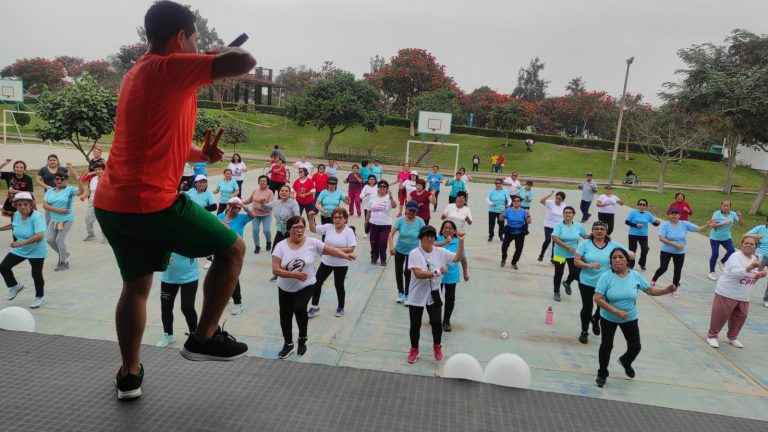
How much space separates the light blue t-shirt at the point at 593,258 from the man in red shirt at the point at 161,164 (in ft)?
17.1

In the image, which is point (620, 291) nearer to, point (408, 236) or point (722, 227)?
point (408, 236)

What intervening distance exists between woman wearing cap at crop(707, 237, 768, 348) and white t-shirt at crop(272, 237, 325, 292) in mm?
5338

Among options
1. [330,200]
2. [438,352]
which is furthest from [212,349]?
[330,200]

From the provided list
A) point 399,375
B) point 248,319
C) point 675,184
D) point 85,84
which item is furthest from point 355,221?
point 675,184

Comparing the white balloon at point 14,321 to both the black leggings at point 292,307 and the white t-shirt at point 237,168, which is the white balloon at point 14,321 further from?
the white t-shirt at point 237,168

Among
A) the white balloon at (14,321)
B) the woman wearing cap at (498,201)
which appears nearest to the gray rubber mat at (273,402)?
the white balloon at (14,321)

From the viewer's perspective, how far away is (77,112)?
14.4 metres

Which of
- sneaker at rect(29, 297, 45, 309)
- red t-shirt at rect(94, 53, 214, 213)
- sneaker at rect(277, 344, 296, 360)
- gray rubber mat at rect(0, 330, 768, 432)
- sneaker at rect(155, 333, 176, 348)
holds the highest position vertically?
red t-shirt at rect(94, 53, 214, 213)

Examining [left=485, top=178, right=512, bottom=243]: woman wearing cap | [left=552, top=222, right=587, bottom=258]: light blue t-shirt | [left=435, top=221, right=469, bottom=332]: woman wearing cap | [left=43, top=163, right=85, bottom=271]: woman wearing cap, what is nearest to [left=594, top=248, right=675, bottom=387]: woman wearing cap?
[left=435, top=221, right=469, bottom=332]: woman wearing cap

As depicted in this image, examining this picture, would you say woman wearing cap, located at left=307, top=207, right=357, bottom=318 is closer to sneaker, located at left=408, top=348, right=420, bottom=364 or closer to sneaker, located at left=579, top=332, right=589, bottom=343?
sneaker, located at left=408, top=348, right=420, bottom=364

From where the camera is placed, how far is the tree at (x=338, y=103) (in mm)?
35688

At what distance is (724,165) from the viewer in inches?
1697

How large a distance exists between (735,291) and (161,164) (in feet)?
23.2

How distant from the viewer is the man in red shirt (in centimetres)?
220
